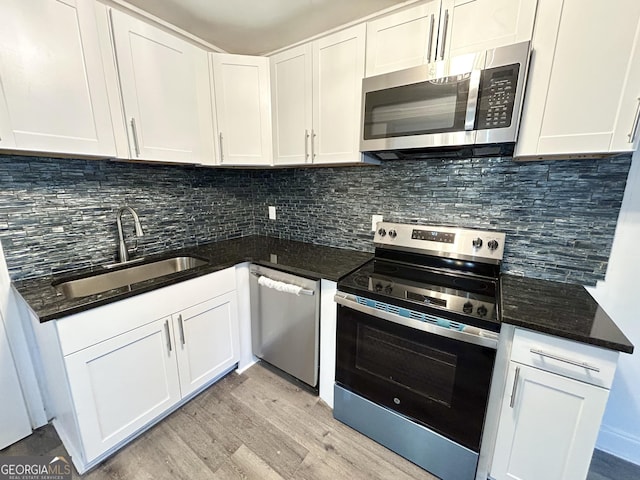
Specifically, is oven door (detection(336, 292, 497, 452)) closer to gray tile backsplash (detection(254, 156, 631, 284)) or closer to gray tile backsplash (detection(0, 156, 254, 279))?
gray tile backsplash (detection(254, 156, 631, 284))

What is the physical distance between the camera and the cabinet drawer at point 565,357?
3.07ft

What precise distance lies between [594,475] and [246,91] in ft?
9.64

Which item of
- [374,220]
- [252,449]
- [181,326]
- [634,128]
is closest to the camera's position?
[634,128]

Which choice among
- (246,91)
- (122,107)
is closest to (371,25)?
(246,91)

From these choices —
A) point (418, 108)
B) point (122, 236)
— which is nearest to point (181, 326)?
point (122, 236)

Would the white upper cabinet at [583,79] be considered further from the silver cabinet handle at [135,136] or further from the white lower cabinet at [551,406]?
the silver cabinet handle at [135,136]

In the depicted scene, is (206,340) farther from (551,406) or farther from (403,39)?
(403,39)

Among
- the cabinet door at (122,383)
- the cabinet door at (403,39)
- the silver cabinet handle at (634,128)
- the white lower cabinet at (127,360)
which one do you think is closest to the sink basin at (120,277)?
the white lower cabinet at (127,360)

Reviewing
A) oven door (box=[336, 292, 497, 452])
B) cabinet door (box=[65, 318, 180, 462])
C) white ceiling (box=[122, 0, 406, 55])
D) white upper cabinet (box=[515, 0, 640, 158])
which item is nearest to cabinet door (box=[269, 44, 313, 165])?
white ceiling (box=[122, 0, 406, 55])

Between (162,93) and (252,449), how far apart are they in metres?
2.06

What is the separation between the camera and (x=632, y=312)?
1307mm

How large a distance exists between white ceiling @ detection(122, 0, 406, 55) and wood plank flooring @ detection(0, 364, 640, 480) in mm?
2398

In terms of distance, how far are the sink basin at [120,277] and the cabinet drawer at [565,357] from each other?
1788 mm

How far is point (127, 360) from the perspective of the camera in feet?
4.30
